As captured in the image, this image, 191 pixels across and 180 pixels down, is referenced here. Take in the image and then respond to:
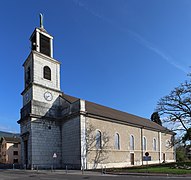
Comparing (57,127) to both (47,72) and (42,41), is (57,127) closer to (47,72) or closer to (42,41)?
(47,72)

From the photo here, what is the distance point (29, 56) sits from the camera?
3497cm

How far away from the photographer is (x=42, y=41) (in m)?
36.2

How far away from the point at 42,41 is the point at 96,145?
1868cm

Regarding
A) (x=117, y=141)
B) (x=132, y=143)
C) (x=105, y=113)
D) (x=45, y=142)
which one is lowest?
(x=132, y=143)

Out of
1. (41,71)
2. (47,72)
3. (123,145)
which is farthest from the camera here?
(123,145)

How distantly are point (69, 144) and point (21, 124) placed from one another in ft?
→ 30.1

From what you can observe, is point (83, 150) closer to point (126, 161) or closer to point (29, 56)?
point (126, 161)

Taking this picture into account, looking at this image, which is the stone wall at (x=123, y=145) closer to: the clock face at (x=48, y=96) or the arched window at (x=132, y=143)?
the arched window at (x=132, y=143)

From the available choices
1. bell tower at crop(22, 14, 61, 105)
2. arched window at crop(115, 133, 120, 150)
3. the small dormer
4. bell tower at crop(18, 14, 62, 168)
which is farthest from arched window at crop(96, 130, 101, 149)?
the small dormer

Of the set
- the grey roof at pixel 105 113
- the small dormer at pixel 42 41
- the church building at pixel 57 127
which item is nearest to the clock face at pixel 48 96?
the church building at pixel 57 127

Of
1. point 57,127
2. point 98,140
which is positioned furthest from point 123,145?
point 57,127

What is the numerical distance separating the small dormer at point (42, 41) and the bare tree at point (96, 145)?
47.6 ft

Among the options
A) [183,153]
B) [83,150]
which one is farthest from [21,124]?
[183,153]

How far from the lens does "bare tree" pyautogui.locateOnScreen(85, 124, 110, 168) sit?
30.2 meters
